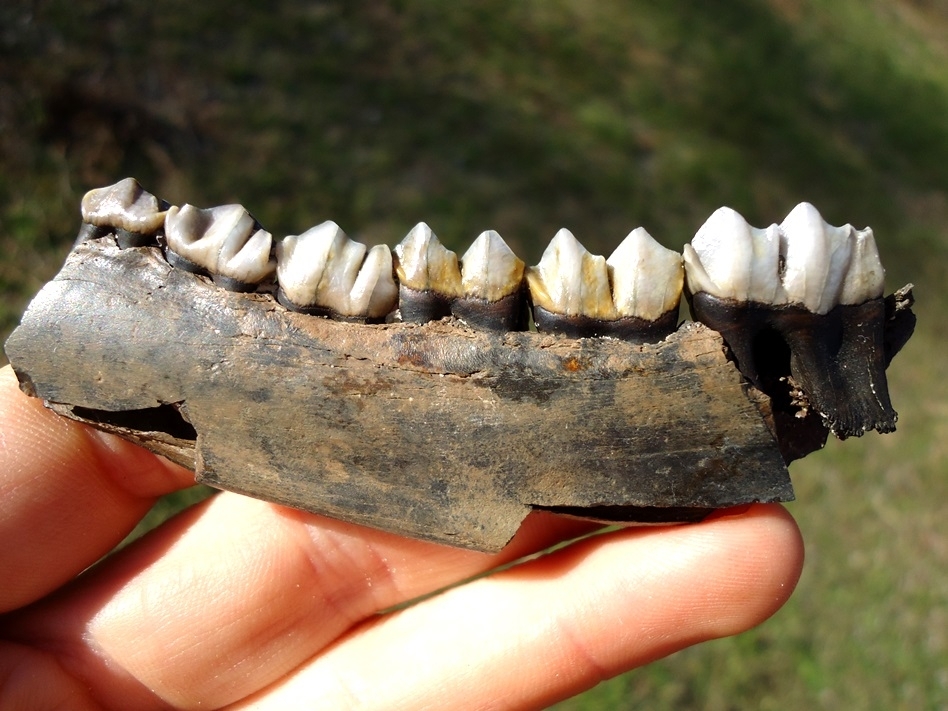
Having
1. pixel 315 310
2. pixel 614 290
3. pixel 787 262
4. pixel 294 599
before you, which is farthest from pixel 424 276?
pixel 294 599

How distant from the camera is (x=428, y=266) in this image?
1679 mm

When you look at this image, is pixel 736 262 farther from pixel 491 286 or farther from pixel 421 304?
pixel 421 304

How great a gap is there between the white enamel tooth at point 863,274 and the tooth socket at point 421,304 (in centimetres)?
81

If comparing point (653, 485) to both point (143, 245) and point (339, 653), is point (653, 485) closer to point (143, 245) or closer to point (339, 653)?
point (339, 653)

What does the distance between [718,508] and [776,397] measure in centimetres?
27

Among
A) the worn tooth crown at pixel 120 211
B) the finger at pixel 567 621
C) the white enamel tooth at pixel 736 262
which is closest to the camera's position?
the white enamel tooth at pixel 736 262

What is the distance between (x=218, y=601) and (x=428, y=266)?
109 cm

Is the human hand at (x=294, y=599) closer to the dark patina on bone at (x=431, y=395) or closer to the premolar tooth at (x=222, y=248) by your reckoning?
the dark patina on bone at (x=431, y=395)

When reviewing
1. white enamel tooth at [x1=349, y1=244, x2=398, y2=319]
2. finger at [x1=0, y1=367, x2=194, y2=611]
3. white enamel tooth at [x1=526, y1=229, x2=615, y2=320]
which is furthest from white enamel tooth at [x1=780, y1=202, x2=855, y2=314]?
finger at [x1=0, y1=367, x2=194, y2=611]

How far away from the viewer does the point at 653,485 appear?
5.51 feet

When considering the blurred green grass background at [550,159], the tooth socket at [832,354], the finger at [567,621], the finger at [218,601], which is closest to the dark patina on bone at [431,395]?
the tooth socket at [832,354]

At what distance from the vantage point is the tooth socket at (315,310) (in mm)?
1697

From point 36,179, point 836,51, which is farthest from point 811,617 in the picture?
point 836,51

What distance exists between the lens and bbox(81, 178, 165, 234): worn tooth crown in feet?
5.54
